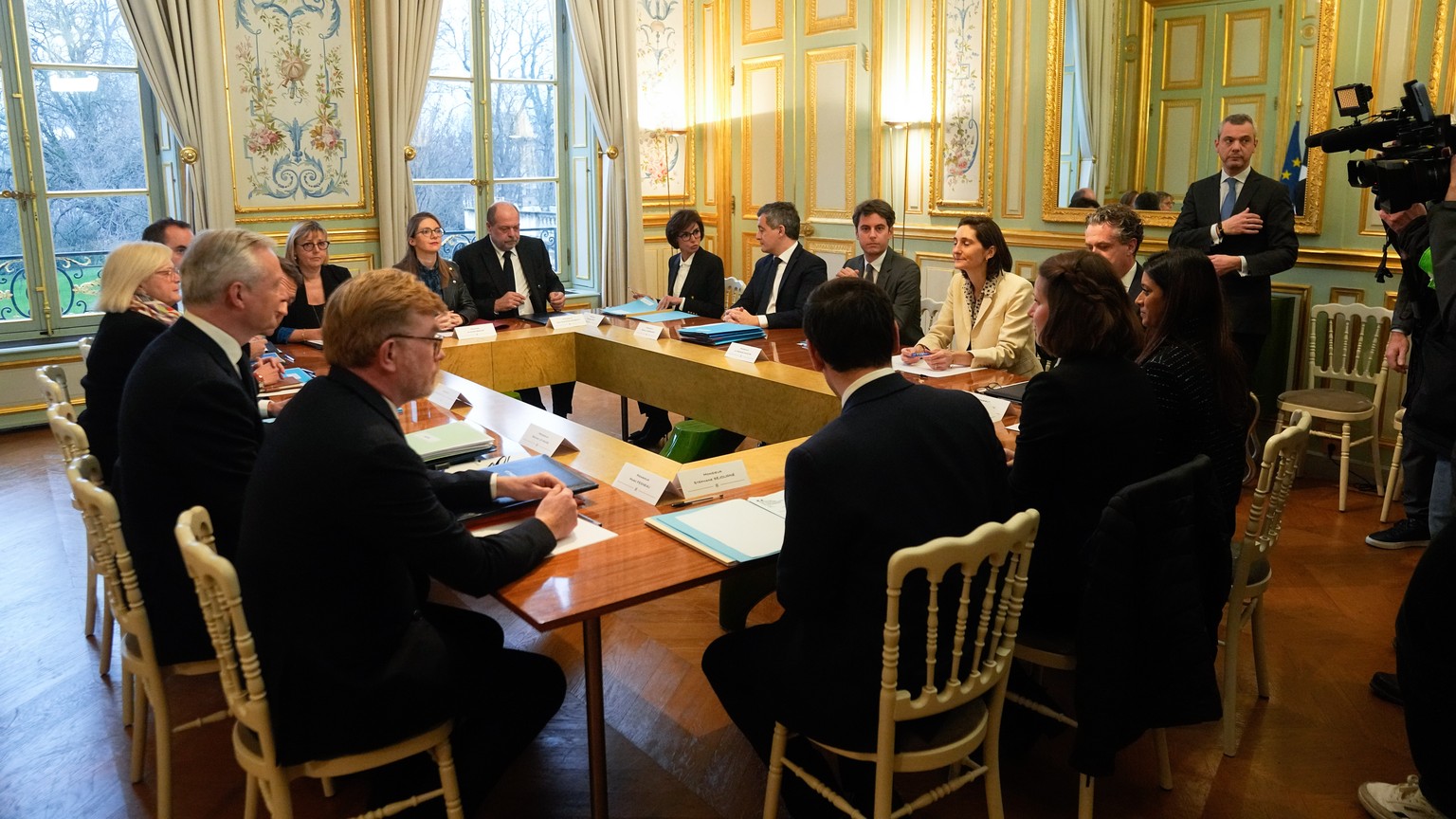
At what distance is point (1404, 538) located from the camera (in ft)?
13.3

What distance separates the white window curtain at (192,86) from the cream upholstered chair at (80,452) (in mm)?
3191

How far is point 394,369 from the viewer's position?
1976 mm

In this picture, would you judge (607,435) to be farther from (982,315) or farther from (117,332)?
(982,315)

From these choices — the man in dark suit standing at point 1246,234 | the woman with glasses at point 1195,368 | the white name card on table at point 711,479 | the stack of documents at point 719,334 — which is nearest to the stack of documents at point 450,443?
the white name card on table at point 711,479

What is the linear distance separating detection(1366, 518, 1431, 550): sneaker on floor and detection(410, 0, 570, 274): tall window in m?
5.43

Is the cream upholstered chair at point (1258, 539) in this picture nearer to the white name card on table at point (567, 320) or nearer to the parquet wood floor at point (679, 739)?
the parquet wood floor at point (679, 739)

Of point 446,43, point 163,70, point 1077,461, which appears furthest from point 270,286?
point 446,43

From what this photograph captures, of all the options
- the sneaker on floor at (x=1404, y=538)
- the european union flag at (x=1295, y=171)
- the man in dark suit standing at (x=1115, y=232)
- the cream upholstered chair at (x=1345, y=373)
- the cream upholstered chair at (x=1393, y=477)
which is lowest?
the sneaker on floor at (x=1404, y=538)

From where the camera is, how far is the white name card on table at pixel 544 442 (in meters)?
2.84

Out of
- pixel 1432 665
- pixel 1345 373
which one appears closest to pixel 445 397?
pixel 1432 665

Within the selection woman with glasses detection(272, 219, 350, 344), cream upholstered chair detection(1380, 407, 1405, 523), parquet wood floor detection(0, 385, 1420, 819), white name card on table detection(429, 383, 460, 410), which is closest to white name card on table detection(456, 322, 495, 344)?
woman with glasses detection(272, 219, 350, 344)

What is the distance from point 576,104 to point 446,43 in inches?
38.0

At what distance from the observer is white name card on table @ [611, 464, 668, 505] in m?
2.46

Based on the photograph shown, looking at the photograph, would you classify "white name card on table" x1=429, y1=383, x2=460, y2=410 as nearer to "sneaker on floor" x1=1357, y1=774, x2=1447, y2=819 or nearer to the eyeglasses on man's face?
the eyeglasses on man's face
